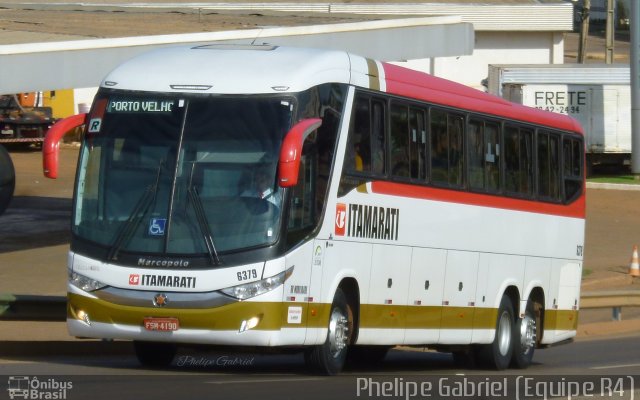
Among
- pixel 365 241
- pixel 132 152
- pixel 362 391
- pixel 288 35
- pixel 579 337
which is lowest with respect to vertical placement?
pixel 579 337

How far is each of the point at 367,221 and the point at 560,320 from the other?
633 centimetres

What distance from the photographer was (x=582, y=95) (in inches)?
1678

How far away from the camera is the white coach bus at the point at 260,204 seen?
39.5 feet

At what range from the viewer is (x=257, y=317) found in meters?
12.0

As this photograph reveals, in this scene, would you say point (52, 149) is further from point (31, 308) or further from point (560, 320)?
point (560, 320)

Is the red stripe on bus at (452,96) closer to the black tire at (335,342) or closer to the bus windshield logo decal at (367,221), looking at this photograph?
the bus windshield logo decal at (367,221)

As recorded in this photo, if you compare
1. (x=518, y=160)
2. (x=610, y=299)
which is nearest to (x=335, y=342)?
(x=518, y=160)

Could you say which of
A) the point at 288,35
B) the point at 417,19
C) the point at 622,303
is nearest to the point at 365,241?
the point at 622,303

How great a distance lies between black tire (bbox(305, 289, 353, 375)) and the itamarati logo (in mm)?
2667

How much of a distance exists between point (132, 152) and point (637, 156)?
104ft

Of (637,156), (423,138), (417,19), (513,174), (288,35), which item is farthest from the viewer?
(637,156)

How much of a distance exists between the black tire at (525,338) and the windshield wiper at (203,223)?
675cm

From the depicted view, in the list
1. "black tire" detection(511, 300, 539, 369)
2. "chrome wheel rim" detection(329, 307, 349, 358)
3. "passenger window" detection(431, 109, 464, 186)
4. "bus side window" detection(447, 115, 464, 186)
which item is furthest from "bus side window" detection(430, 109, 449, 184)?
"black tire" detection(511, 300, 539, 369)

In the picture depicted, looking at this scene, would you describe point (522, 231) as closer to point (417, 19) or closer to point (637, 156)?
point (417, 19)
